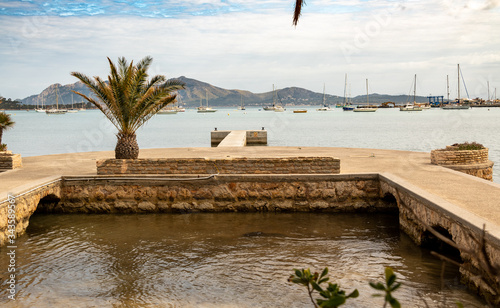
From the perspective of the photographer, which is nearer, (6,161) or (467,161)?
(467,161)

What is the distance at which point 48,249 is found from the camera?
33.6 ft

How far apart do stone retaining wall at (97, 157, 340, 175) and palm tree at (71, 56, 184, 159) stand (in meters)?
0.80

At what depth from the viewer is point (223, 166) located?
519 inches

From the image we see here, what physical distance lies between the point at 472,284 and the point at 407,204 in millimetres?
3219

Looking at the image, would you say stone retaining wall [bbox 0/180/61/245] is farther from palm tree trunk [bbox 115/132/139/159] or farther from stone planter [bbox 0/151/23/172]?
stone planter [bbox 0/151/23/172]

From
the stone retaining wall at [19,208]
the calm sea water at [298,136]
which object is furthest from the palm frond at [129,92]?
the calm sea water at [298,136]

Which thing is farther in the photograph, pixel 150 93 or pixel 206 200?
pixel 150 93

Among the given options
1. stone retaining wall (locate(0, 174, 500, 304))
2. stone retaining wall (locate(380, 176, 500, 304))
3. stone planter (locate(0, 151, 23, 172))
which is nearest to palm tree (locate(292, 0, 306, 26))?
stone retaining wall (locate(380, 176, 500, 304))

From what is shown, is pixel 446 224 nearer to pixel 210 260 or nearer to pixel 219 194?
pixel 210 260

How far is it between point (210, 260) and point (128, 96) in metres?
6.96

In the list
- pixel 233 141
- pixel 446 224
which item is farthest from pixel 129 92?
pixel 233 141

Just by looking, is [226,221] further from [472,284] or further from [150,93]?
[472,284]

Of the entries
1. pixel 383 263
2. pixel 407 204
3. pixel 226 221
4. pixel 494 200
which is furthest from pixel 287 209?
pixel 494 200

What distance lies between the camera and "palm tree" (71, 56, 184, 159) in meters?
14.2
